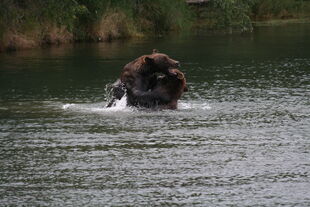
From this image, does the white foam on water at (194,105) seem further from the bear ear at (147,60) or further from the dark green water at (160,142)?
the bear ear at (147,60)

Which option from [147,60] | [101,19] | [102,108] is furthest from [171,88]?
[101,19]

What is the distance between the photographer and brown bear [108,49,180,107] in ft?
65.2

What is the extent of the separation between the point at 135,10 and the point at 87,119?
1339 inches

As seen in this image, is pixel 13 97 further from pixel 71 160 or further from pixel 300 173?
pixel 300 173

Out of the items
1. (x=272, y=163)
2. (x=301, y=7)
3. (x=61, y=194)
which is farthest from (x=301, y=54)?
(x=301, y=7)

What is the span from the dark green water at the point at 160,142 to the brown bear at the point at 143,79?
402mm

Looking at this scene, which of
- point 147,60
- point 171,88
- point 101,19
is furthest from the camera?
point 101,19

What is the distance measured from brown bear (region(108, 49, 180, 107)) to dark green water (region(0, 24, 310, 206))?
1.32 feet

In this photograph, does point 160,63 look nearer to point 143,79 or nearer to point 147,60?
point 147,60

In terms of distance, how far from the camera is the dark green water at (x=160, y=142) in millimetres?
12273

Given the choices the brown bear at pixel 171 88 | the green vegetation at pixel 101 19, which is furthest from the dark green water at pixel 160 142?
the green vegetation at pixel 101 19

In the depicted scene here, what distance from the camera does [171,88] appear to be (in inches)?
781

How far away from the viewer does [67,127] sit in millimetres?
17781

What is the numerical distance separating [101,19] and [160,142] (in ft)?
107
